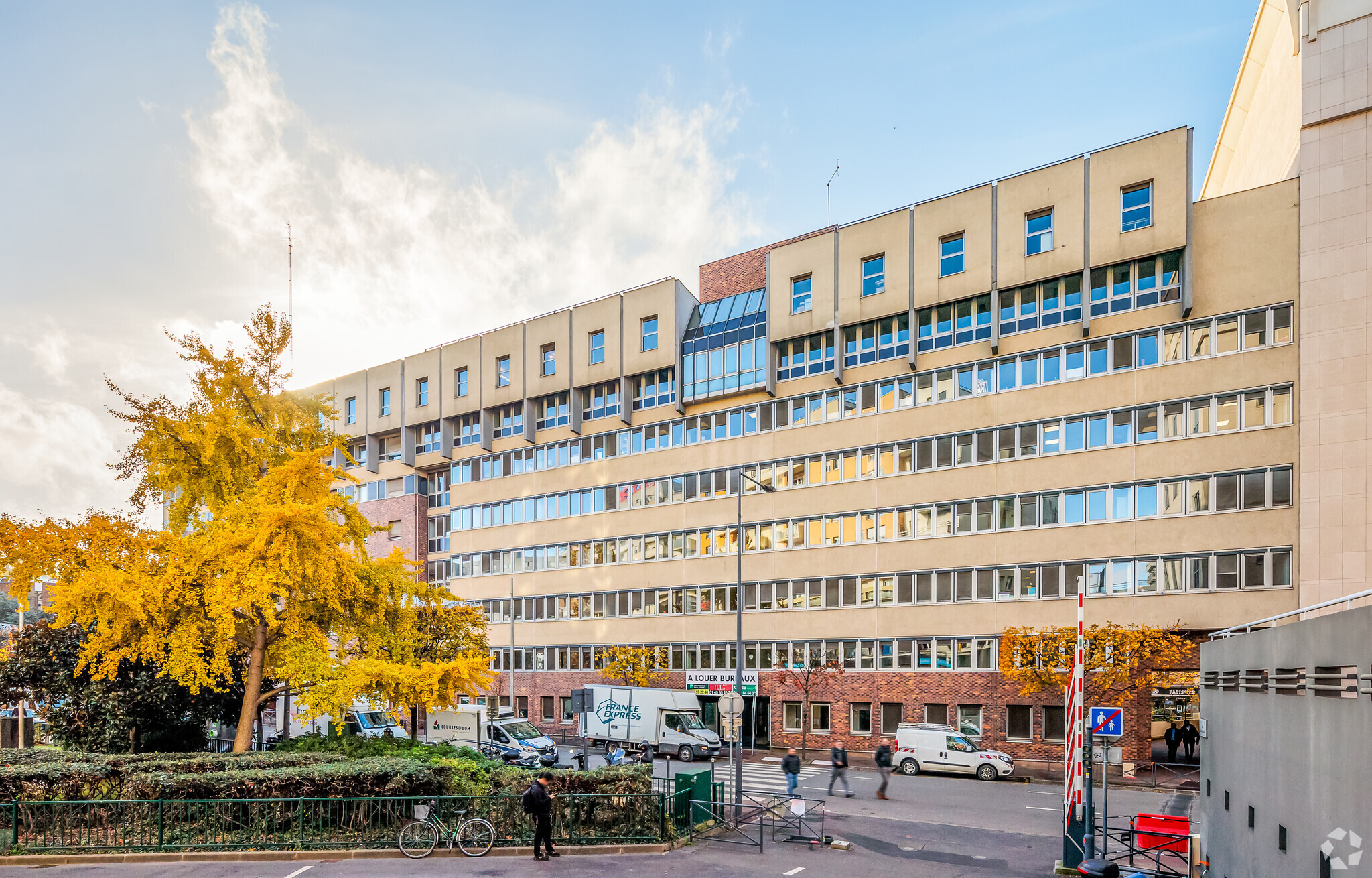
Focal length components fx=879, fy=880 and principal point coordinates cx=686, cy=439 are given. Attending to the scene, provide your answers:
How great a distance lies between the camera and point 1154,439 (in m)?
35.5

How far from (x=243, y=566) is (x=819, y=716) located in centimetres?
3123

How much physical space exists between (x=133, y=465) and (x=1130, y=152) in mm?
37612

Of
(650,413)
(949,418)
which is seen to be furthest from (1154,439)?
(650,413)

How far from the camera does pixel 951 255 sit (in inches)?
1622

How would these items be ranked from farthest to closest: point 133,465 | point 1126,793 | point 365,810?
point 1126,793, point 133,465, point 365,810

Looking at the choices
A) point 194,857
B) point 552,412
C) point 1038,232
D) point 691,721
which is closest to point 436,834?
point 194,857

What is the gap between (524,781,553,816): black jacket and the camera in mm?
16500

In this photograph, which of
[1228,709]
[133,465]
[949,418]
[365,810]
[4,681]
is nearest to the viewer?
[1228,709]

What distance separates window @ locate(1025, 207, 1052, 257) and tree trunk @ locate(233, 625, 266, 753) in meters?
33.3

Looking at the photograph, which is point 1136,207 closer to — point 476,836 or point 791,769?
point 791,769

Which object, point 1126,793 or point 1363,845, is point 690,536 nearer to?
point 1126,793

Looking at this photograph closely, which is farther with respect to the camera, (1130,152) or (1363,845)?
(1130,152)

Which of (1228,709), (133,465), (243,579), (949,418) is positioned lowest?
(1228,709)

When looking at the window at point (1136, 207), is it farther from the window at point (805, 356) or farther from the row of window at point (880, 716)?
the row of window at point (880, 716)
